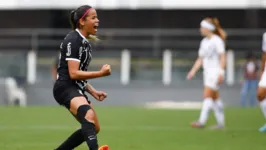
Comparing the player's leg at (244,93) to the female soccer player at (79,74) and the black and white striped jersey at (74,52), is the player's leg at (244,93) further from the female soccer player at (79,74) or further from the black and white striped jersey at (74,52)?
the black and white striped jersey at (74,52)

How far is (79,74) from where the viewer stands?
34.0ft

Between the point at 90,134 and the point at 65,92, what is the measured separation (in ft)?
2.17

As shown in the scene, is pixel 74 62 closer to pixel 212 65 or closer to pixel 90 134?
pixel 90 134

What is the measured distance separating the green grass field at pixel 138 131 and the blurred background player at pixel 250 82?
272 inches

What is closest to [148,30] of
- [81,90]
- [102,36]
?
[102,36]

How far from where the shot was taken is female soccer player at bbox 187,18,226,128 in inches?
696

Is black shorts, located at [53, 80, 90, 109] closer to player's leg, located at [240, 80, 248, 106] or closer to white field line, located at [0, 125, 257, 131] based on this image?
white field line, located at [0, 125, 257, 131]

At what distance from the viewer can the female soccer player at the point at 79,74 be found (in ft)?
33.8

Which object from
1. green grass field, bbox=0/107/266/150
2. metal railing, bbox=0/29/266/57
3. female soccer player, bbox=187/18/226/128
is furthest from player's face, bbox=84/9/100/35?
metal railing, bbox=0/29/266/57

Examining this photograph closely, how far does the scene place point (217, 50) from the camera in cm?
1767

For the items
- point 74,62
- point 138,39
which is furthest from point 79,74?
point 138,39

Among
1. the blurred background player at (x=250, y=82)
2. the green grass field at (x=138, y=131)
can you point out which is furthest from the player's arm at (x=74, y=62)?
the blurred background player at (x=250, y=82)

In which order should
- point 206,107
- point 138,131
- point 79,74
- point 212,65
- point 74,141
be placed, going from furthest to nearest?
1. point 212,65
2. point 206,107
3. point 138,131
4. point 74,141
5. point 79,74

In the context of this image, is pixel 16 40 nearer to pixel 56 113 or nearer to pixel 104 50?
pixel 104 50
